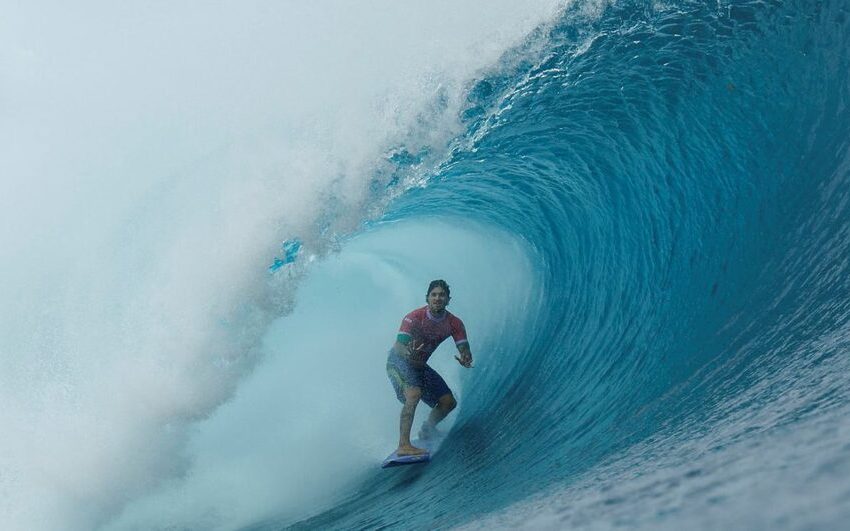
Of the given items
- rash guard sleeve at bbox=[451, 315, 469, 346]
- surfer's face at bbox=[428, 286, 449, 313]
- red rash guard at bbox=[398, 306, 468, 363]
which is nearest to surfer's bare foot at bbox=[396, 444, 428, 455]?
red rash guard at bbox=[398, 306, 468, 363]

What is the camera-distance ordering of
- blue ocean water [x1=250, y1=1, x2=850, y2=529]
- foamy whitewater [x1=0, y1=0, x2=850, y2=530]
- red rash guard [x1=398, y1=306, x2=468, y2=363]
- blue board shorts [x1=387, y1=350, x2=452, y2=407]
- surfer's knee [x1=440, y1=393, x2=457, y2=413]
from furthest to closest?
surfer's knee [x1=440, y1=393, x2=457, y2=413] → blue board shorts [x1=387, y1=350, x2=452, y2=407] → red rash guard [x1=398, y1=306, x2=468, y2=363] → foamy whitewater [x1=0, y1=0, x2=850, y2=530] → blue ocean water [x1=250, y1=1, x2=850, y2=529]

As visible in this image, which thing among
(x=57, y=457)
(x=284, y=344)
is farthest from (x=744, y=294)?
(x=57, y=457)

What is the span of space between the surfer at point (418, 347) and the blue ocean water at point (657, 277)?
453 mm

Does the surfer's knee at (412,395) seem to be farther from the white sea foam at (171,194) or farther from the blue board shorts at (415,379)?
the white sea foam at (171,194)

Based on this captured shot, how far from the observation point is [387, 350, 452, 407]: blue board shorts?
6.06 meters

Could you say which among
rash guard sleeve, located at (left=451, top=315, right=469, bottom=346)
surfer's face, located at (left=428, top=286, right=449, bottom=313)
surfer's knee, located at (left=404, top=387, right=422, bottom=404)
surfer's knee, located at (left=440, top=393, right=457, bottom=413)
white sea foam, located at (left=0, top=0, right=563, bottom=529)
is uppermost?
white sea foam, located at (left=0, top=0, right=563, bottom=529)

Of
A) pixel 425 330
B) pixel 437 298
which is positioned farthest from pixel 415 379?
pixel 437 298

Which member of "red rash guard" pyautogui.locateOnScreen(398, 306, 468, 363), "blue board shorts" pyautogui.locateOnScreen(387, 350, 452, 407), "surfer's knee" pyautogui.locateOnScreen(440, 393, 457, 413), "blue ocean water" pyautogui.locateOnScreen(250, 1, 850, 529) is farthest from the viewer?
"surfer's knee" pyautogui.locateOnScreen(440, 393, 457, 413)

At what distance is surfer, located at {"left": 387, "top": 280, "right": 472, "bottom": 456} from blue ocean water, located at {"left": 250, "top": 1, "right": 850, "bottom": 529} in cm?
45

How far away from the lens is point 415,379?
19.9 feet

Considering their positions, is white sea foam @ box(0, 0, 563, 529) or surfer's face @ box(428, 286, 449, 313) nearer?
surfer's face @ box(428, 286, 449, 313)

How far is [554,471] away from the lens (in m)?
3.98

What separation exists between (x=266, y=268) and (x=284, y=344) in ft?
4.53

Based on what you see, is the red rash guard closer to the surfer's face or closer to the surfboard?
the surfer's face
